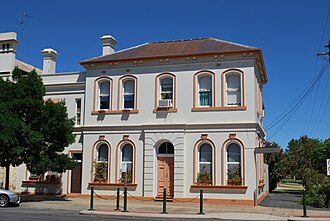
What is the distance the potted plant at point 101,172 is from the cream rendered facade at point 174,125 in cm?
23

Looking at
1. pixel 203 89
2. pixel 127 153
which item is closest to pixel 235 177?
pixel 203 89

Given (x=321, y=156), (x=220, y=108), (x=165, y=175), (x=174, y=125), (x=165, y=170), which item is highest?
(x=220, y=108)

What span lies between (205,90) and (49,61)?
12478 mm

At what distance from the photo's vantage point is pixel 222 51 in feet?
76.1

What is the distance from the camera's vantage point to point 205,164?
23188 mm

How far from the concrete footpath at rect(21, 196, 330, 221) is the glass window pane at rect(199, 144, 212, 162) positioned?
249 cm

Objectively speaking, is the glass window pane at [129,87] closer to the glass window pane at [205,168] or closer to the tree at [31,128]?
the tree at [31,128]

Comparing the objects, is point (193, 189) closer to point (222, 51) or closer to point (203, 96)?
point (203, 96)

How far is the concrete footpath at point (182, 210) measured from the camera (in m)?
16.8

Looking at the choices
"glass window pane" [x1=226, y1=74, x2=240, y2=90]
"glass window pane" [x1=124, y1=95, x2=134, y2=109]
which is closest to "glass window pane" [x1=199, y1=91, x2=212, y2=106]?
"glass window pane" [x1=226, y1=74, x2=240, y2=90]

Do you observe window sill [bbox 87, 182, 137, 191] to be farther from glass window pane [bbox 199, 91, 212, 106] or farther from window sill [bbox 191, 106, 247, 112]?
glass window pane [bbox 199, 91, 212, 106]

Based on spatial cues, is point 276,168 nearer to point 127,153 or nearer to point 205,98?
point 205,98

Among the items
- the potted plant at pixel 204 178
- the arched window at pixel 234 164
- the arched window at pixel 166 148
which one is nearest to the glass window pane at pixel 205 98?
the arched window at pixel 234 164

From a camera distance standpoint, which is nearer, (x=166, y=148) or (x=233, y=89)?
(x=233, y=89)
